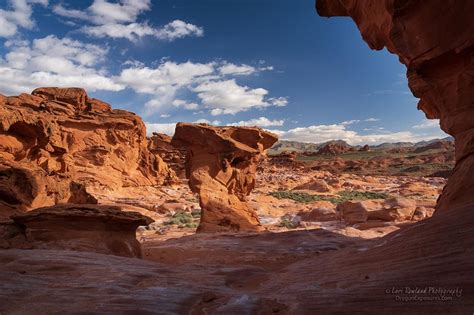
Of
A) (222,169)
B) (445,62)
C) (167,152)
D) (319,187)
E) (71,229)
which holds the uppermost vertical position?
(167,152)

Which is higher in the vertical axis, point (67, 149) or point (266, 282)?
point (67, 149)

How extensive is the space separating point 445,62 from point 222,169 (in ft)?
36.9

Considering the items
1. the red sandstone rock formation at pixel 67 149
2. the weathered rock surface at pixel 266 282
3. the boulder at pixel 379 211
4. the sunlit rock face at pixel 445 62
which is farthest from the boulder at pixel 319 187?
the weathered rock surface at pixel 266 282

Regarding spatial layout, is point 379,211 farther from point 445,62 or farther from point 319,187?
point 319,187

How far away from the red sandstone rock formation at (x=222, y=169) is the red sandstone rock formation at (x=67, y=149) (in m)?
5.32

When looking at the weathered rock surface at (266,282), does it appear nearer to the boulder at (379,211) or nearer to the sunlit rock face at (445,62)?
the sunlit rock face at (445,62)

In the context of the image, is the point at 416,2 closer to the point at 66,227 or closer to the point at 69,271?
the point at 69,271

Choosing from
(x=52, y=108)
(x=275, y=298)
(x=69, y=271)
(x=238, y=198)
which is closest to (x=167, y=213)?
(x=238, y=198)

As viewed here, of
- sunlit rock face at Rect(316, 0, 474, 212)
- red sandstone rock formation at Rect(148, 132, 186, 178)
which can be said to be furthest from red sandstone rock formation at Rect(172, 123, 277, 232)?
red sandstone rock formation at Rect(148, 132, 186, 178)

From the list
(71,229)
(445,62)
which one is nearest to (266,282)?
(71,229)

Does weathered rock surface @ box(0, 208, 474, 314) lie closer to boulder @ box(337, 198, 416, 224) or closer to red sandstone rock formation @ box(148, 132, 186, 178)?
boulder @ box(337, 198, 416, 224)

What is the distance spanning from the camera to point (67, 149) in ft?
78.4

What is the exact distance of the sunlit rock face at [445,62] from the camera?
6336 millimetres

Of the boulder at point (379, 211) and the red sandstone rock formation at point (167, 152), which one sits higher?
the red sandstone rock formation at point (167, 152)
